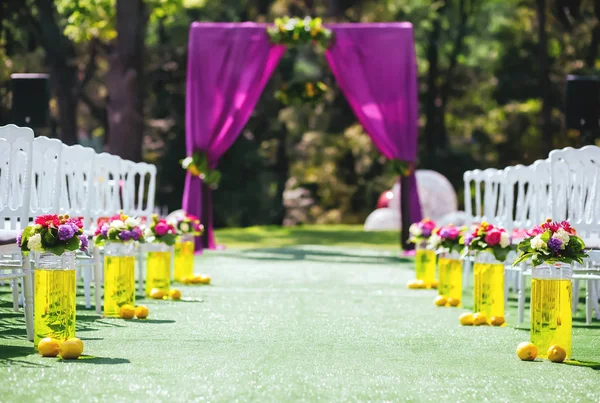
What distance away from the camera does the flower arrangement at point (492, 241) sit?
582cm

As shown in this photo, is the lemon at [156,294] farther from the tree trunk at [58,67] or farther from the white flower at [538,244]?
the tree trunk at [58,67]

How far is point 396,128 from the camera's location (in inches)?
516

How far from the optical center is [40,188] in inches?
265

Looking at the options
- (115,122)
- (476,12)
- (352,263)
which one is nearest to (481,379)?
(352,263)

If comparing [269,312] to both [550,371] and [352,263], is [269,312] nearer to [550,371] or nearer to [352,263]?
[550,371]

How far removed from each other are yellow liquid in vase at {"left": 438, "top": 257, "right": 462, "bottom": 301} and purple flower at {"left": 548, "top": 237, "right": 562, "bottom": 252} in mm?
2609

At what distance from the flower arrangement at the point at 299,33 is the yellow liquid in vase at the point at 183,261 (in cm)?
480

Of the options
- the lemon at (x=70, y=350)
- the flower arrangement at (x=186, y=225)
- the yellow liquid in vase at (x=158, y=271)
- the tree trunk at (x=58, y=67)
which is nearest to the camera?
the lemon at (x=70, y=350)

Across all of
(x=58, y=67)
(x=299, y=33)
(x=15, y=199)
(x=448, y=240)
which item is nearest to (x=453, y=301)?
(x=448, y=240)

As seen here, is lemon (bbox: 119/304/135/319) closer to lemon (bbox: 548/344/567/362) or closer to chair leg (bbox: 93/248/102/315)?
chair leg (bbox: 93/248/102/315)

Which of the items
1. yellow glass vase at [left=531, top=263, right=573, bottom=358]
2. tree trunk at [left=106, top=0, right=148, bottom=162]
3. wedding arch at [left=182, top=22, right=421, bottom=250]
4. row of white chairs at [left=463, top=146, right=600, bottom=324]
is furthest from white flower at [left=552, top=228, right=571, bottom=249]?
tree trunk at [left=106, top=0, right=148, bottom=162]

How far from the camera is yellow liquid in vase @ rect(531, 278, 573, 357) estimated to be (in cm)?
467

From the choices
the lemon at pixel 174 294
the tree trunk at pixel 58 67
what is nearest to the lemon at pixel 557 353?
the lemon at pixel 174 294

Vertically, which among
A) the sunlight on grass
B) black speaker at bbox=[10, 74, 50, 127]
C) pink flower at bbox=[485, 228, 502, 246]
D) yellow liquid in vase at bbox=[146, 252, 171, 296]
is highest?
black speaker at bbox=[10, 74, 50, 127]
